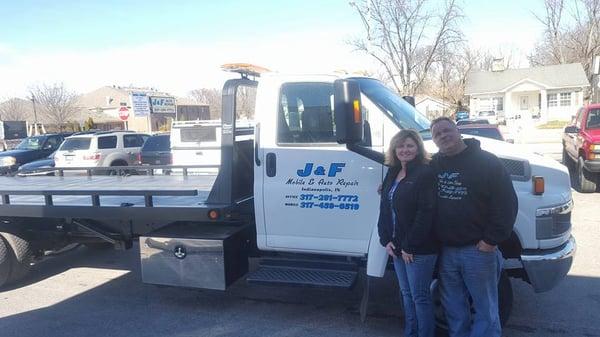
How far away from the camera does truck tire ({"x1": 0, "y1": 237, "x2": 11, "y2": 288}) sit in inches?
223

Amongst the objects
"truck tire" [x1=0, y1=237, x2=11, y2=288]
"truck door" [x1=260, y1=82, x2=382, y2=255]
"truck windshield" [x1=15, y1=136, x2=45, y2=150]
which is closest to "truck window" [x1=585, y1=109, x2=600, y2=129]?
"truck door" [x1=260, y1=82, x2=382, y2=255]

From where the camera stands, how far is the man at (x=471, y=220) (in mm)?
3277

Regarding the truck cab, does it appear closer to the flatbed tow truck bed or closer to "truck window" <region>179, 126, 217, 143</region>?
the flatbed tow truck bed

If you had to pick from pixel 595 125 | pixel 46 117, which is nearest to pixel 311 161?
pixel 595 125

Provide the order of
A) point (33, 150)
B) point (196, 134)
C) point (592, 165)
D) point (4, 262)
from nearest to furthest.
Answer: point (4, 262) < point (592, 165) < point (196, 134) < point (33, 150)

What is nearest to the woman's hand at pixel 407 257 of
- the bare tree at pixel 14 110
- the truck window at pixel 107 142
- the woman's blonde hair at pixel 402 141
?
the woman's blonde hair at pixel 402 141

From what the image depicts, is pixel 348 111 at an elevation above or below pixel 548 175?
above

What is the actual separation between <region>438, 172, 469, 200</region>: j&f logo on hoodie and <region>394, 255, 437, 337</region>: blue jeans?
465 millimetres

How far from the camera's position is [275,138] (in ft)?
14.5

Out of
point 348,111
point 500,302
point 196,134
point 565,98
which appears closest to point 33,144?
point 196,134

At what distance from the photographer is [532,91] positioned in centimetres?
4631

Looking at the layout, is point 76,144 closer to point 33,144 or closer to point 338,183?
point 33,144

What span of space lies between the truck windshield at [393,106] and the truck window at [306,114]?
0.36m

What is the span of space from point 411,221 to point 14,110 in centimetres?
7523
